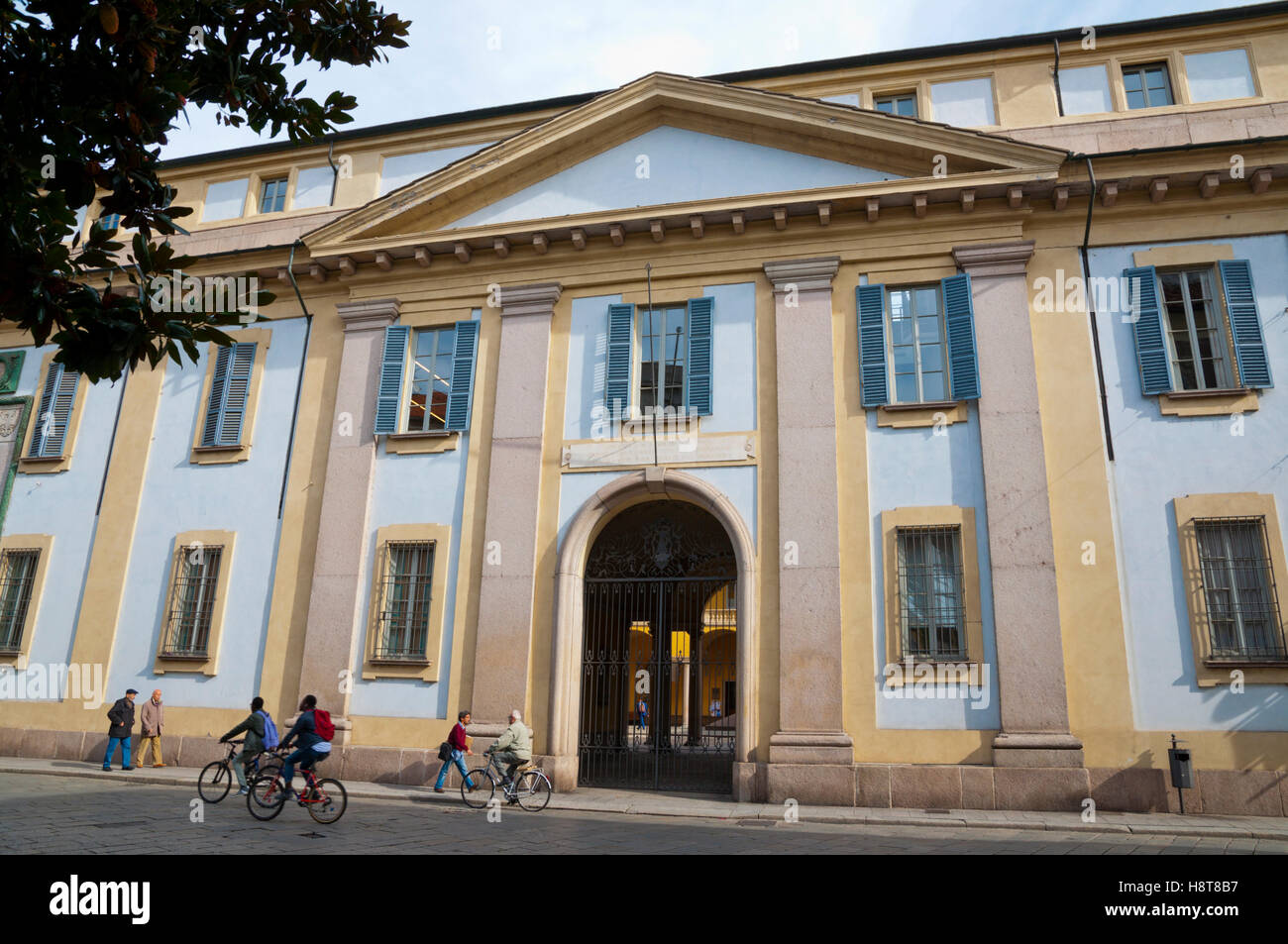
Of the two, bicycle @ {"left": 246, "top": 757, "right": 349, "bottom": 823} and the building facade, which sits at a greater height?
the building facade

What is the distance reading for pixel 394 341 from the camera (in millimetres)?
16828

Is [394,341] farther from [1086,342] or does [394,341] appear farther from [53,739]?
[1086,342]

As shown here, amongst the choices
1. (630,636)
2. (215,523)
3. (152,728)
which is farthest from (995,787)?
(215,523)

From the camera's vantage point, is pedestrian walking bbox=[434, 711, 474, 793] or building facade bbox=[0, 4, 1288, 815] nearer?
building facade bbox=[0, 4, 1288, 815]

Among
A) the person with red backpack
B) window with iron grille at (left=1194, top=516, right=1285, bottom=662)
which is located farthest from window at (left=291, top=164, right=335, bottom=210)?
window with iron grille at (left=1194, top=516, right=1285, bottom=662)

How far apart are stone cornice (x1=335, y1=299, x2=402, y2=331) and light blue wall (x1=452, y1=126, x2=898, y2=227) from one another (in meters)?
2.12

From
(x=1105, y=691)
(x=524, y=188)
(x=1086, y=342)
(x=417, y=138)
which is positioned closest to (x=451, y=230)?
Result: (x=524, y=188)

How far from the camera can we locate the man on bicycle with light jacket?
12672 mm

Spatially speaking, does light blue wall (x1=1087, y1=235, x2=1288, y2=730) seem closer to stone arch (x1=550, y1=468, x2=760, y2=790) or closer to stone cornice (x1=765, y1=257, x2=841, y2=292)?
stone cornice (x1=765, y1=257, x2=841, y2=292)

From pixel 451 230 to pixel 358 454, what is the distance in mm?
4523

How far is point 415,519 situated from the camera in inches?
628

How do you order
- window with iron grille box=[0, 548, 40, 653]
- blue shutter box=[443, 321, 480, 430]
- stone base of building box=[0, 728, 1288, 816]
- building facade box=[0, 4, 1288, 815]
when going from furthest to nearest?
window with iron grille box=[0, 548, 40, 653]
blue shutter box=[443, 321, 480, 430]
building facade box=[0, 4, 1288, 815]
stone base of building box=[0, 728, 1288, 816]

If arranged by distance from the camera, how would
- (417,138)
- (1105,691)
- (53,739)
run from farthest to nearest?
(417,138) < (53,739) < (1105,691)

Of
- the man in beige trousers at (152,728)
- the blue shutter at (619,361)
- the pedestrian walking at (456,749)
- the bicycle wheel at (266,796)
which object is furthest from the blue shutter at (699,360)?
the man in beige trousers at (152,728)
